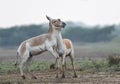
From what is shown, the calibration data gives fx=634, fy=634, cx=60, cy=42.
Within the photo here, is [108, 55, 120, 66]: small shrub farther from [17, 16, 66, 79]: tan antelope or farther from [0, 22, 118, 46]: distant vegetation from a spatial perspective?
[0, 22, 118, 46]: distant vegetation

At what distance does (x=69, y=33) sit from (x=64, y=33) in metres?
1.37

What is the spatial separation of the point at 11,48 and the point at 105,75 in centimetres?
3554

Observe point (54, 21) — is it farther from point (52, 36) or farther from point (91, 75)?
point (91, 75)

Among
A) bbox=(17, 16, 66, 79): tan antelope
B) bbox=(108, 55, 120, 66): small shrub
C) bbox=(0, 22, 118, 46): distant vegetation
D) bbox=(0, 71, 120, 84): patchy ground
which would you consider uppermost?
bbox=(0, 22, 118, 46): distant vegetation

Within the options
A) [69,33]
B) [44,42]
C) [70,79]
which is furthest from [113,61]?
[69,33]

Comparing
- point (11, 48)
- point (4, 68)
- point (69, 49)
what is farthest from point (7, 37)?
point (69, 49)

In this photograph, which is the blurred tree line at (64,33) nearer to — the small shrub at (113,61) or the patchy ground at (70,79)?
the small shrub at (113,61)

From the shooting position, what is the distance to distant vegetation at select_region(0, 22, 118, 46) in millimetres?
54156

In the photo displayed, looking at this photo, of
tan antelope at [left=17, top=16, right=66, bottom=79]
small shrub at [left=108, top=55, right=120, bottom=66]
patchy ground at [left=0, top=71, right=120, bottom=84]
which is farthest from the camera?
small shrub at [left=108, top=55, right=120, bottom=66]

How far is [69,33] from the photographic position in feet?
208

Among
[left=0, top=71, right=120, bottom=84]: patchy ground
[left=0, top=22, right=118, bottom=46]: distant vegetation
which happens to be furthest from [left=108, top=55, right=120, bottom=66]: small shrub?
[left=0, top=22, right=118, bottom=46]: distant vegetation

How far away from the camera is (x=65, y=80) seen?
2106 centimetres

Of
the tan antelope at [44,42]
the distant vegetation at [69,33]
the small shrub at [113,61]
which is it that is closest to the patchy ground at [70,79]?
the tan antelope at [44,42]

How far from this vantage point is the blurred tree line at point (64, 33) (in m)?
54.3
